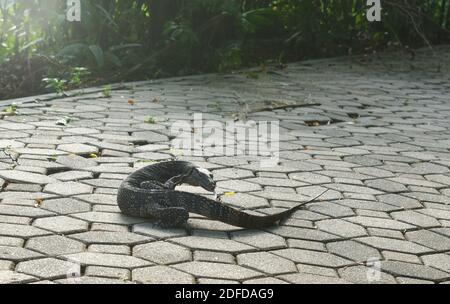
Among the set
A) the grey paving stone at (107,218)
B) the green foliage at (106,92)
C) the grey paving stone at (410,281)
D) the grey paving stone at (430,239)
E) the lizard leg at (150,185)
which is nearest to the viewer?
the grey paving stone at (410,281)

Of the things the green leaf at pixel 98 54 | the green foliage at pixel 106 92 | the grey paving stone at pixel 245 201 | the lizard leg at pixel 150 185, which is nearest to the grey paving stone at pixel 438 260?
the grey paving stone at pixel 245 201

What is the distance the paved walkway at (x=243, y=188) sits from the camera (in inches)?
173

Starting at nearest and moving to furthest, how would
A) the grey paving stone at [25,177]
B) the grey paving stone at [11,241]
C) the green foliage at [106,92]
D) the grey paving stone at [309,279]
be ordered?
the grey paving stone at [309,279]
the grey paving stone at [11,241]
the grey paving stone at [25,177]
the green foliage at [106,92]

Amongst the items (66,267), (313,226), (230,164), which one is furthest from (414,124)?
(66,267)

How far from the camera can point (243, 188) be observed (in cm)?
594

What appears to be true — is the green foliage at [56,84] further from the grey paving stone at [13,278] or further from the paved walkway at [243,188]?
the grey paving stone at [13,278]

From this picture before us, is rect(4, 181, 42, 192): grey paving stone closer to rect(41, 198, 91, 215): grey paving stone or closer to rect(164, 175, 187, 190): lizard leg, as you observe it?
rect(41, 198, 91, 215): grey paving stone

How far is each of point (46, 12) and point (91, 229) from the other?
6.54 m

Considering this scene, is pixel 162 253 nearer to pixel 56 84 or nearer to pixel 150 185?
pixel 150 185

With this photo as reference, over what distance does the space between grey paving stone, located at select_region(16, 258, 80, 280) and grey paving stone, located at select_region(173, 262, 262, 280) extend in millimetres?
515

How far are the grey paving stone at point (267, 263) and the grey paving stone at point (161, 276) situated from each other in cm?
37

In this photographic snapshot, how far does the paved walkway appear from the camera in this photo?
4398mm

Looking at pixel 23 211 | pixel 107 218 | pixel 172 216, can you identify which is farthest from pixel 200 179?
pixel 23 211

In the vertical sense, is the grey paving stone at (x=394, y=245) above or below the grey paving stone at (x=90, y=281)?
below
